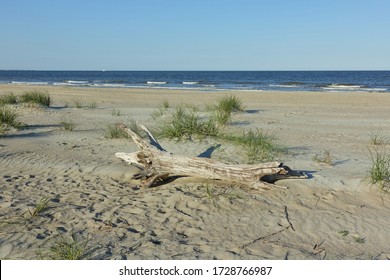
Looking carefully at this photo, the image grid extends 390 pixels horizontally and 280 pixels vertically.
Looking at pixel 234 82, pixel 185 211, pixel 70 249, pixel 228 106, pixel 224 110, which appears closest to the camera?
pixel 70 249

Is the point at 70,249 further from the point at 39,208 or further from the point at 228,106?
the point at 228,106

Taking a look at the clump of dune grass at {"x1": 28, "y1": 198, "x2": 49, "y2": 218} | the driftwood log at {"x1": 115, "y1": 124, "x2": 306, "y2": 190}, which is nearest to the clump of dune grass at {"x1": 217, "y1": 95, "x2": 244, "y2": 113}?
the driftwood log at {"x1": 115, "y1": 124, "x2": 306, "y2": 190}

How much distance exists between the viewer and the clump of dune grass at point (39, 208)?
4.49 meters

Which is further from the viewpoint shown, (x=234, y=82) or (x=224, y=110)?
(x=234, y=82)

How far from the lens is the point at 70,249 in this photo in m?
3.53

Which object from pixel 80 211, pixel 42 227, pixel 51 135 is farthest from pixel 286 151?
pixel 51 135

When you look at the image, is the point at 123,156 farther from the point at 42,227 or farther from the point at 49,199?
the point at 42,227

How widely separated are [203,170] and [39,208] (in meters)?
2.18

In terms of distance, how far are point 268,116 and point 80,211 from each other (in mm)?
A: 9493

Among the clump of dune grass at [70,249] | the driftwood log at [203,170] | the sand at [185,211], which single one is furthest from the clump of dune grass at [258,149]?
the clump of dune grass at [70,249]

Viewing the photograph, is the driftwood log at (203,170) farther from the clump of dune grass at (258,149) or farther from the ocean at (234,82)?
the ocean at (234,82)

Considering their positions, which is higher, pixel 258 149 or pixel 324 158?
pixel 258 149

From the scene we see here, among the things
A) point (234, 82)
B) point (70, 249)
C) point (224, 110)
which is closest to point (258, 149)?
point (70, 249)

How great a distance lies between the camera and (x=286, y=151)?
739 cm
